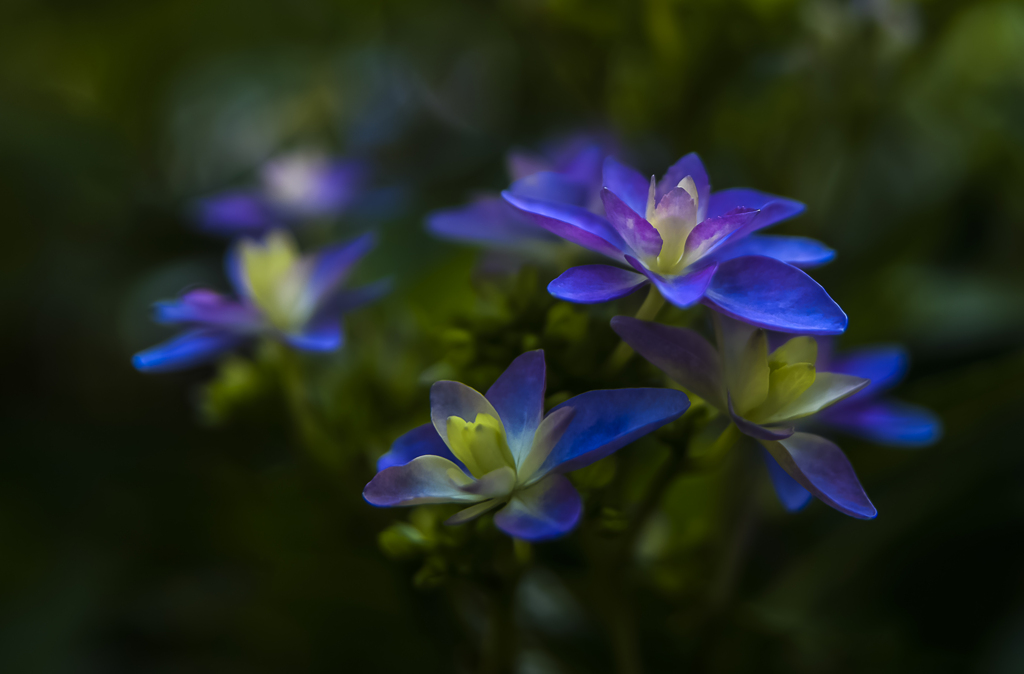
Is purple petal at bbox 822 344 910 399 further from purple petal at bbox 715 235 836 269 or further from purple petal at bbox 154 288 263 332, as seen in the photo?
purple petal at bbox 154 288 263 332

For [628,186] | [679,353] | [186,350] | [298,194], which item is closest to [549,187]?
[628,186]

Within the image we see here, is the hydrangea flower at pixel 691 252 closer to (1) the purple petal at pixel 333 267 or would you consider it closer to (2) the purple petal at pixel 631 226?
(2) the purple petal at pixel 631 226

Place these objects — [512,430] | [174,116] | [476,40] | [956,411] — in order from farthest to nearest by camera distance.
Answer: [476,40], [174,116], [956,411], [512,430]

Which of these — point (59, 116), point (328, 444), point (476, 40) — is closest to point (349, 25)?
point (476, 40)

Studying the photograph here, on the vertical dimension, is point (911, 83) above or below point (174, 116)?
below

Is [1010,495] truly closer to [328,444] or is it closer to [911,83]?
[911,83]

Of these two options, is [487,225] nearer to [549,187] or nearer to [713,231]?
[549,187]

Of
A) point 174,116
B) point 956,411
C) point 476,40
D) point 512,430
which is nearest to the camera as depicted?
point 512,430
